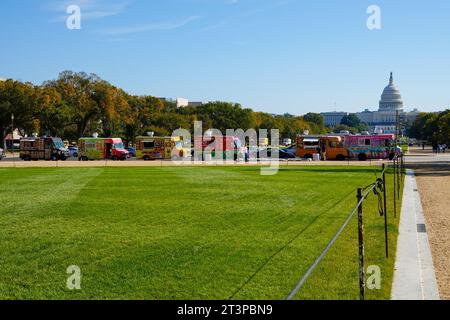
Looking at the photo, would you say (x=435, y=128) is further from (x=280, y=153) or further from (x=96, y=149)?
(x=96, y=149)

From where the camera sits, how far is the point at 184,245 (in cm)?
1202

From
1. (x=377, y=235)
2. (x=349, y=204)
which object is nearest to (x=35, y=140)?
(x=349, y=204)

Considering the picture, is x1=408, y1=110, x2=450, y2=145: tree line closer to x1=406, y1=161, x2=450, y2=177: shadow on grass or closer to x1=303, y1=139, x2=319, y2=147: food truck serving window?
x1=303, y1=139, x2=319, y2=147: food truck serving window

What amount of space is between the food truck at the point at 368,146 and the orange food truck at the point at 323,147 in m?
0.84

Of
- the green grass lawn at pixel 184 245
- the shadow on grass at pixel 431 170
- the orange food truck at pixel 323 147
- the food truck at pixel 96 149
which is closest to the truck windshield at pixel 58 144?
the food truck at pixel 96 149

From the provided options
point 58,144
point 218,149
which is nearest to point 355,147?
point 218,149

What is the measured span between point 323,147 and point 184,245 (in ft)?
175

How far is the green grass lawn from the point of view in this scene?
8.79 meters

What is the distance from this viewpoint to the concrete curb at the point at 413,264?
8.77m

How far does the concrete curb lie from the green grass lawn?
0.82 feet

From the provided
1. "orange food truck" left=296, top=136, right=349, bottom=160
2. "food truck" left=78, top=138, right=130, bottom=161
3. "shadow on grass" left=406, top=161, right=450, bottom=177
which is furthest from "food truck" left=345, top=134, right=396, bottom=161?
"food truck" left=78, top=138, right=130, bottom=161

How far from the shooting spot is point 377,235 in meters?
13.4
